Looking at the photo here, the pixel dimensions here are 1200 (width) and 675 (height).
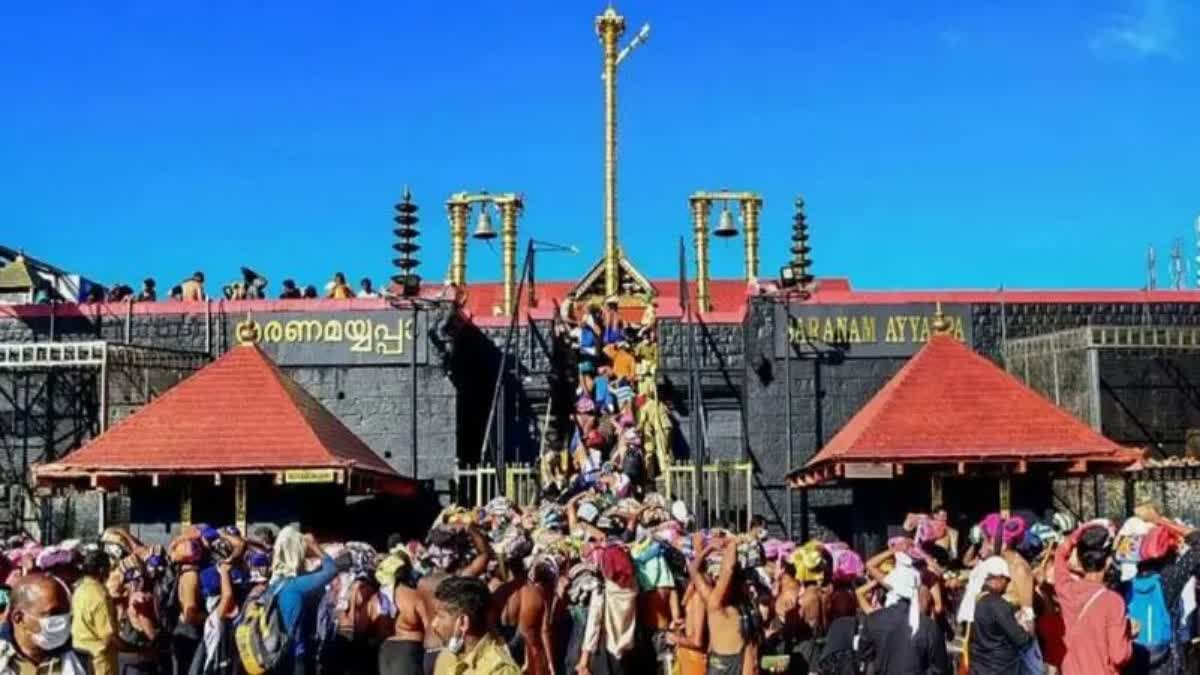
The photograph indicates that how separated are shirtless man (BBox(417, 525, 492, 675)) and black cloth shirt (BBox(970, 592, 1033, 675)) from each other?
2706 millimetres

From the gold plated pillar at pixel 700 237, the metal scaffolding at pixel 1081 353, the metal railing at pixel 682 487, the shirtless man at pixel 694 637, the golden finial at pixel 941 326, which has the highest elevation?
the gold plated pillar at pixel 700 237

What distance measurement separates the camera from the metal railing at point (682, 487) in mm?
19766

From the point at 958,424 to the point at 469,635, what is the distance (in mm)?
12686

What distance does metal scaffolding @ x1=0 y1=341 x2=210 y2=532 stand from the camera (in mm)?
20312

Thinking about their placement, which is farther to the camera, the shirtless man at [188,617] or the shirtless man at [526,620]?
the shirtless man at [188,617]

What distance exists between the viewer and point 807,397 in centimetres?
2116

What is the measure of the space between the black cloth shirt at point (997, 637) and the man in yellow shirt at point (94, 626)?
443 cm

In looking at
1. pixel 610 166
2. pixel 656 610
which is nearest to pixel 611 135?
pixel 610 166

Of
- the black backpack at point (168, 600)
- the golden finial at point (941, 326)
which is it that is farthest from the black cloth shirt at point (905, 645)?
the golden finial at point (941, 326)

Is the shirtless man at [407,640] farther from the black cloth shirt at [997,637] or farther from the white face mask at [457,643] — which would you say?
the white face mask at [457,643]

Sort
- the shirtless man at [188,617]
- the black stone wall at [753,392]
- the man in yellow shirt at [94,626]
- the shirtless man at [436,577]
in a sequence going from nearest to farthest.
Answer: the man in yellow shirt at [94,626]
the shirtless man at [436,577]
the shirtless man at [188,617]
the black stone wall at [753,392]

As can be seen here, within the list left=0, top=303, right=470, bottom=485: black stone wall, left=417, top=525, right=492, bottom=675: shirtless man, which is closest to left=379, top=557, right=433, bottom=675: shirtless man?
left=417, top=525, right=492, bottom=675: shirtless man

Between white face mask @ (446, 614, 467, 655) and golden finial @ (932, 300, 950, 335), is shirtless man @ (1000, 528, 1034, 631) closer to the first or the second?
white face mask @ (446, 614, 467, 655)

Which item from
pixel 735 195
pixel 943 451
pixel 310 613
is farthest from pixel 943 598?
pixel 735 195
